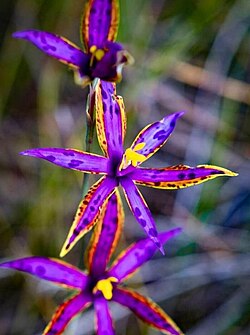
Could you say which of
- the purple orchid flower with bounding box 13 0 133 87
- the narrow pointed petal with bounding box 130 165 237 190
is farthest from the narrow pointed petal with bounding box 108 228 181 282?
the purple orchid flower with bounding box 13 0 133 87

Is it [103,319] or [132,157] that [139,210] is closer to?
[132,157]

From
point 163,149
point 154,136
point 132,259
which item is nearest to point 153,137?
point 154,136

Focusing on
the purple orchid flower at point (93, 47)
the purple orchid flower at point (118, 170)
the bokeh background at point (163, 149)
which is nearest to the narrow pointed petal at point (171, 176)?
the purple orchid flower at point (118, 170)

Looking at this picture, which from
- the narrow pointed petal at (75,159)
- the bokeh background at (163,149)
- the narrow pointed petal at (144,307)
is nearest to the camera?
the narrow pointed petal at (75,159)

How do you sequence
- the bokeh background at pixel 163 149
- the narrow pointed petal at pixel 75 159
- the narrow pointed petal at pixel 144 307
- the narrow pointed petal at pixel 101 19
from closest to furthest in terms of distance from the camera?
1. the narrow pointed petal at pixel 75 159
2. the narrow pointed petal at pixel 101 19
3. the narrow pointed petal at pixel 144 307
4. the bokeh background at pixel 163 149

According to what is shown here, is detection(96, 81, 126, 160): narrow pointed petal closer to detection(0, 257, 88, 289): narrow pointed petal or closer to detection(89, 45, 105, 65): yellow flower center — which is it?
detection(89, 45, 105, 65): yellow flower center

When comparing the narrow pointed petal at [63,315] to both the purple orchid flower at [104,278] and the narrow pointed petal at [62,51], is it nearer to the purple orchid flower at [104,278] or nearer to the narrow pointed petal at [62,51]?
the purple orchid flower at [104,278]
